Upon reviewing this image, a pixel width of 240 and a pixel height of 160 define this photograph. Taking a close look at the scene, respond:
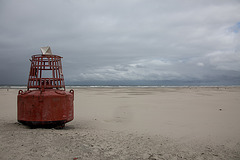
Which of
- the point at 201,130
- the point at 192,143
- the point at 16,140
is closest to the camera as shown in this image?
the point at 16,140

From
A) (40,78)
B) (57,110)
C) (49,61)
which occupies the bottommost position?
(57,110)

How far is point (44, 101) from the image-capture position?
525cm

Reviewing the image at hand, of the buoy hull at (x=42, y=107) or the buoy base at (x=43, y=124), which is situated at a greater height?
the buoy hull at (x=42, y=107)

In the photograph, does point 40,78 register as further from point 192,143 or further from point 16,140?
point 192,143

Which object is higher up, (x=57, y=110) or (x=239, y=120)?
(x=57, y=110)

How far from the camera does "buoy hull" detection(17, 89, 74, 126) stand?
5250 millimetres

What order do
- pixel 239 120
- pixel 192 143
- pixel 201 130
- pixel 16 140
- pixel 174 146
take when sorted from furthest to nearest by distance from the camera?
1. pixel 239 120
2. pixel 201 130
3. pixel 192 143
4. pixel 174 146
5. pixel 16 140

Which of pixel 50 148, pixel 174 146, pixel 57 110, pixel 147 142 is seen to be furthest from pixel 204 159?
pixel 57 110

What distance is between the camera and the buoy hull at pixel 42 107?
5.25 m

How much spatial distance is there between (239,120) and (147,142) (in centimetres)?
531

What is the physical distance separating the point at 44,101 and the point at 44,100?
0.09 feet

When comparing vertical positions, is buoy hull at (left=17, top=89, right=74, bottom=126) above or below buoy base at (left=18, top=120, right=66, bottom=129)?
above

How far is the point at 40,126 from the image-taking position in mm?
5453

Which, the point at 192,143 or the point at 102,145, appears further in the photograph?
the point at 192,143
